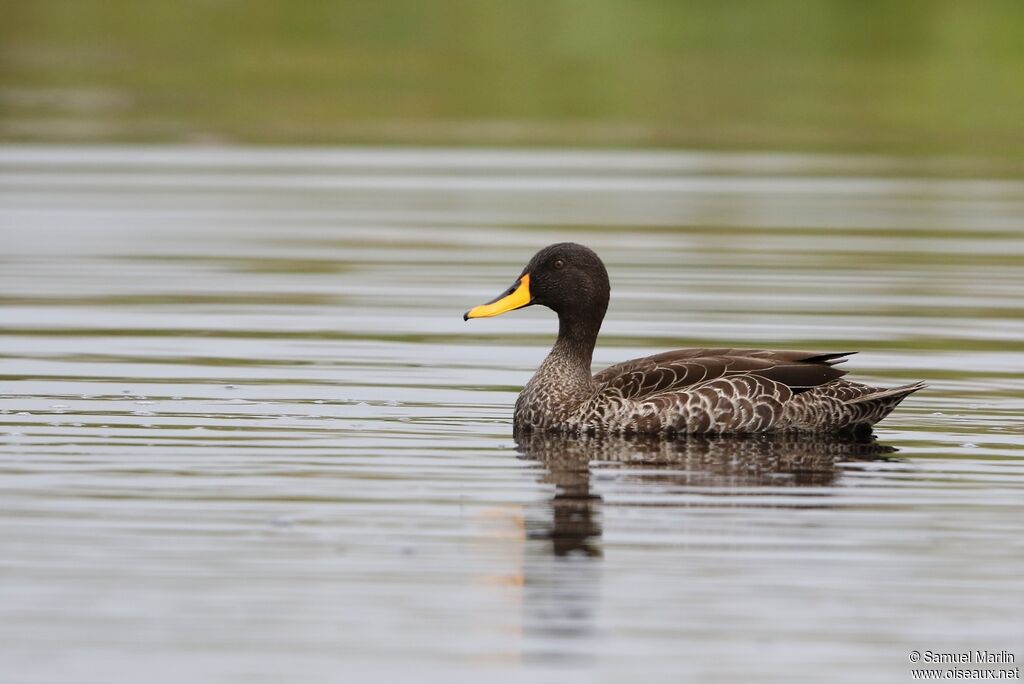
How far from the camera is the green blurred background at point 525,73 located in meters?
35.9

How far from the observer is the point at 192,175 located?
99.6ft

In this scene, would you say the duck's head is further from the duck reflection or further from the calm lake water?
the duck reflection

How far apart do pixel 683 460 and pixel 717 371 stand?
3.21 feet

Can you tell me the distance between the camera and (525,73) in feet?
140

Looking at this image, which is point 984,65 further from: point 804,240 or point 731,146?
point 804,240

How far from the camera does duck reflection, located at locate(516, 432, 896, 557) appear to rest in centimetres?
1015

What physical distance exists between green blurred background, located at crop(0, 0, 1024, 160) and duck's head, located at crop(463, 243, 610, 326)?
21.0 m

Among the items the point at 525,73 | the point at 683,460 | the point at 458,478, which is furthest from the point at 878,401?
the point at 525,73

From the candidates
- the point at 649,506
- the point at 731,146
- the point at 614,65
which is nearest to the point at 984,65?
the point at 614,65

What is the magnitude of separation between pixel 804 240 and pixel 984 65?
20483mm

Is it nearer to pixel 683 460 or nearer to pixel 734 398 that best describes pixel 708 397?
pixel 734 398

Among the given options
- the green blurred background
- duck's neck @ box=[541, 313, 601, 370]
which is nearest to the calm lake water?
duck's neck @ box=[541, 313, 601, 370]

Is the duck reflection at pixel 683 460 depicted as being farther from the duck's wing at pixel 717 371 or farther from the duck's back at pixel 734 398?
the duck's wing at pixel 717 371

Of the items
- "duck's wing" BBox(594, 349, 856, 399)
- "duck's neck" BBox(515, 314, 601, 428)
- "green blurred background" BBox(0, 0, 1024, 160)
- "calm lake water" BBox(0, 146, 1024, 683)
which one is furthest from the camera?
"green blurred background" BBox(0, 0, 1024, 160)
